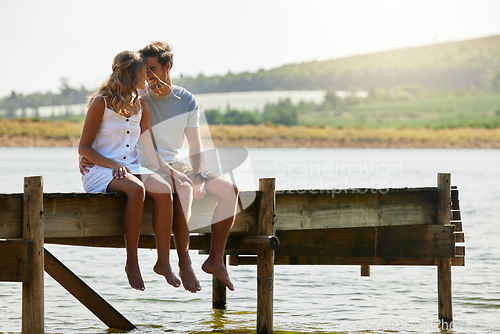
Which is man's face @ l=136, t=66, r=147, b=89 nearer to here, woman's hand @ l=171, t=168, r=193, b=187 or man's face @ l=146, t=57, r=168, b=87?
man's face @ l=146, t=57, r=168, b=87

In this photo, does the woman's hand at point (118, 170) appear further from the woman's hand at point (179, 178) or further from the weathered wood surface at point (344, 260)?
the weathered wood surface at point (344, 260)

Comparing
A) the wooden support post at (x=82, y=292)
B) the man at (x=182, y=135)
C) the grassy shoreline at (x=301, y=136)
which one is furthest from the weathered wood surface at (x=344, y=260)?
the grassy shoreline at (x=301, y=136)

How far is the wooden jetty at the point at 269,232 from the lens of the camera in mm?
5402

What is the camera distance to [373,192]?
23.2 ft

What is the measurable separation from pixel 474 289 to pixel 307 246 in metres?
4.29

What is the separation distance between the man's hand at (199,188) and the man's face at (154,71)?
0.77 metres

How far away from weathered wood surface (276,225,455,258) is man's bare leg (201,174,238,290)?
1571mm

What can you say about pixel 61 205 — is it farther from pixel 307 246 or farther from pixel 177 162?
pixel 307 246

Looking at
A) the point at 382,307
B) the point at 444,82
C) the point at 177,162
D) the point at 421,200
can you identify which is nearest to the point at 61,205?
the point at 177,162

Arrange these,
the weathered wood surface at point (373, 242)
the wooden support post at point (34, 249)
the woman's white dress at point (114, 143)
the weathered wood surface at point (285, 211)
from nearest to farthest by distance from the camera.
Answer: the wooden support post at point (34, 249)
the weathered wood surface at point (285, 211)
the woman's white dress at point (114, 143)
the weathered wood surface at point (373, 242)

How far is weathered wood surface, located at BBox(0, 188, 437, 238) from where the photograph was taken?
551cm

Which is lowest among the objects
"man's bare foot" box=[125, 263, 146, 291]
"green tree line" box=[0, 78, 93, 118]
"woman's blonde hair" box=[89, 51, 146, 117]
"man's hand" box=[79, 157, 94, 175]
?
"man's bare foot" box=[125, 263, 146, 291]

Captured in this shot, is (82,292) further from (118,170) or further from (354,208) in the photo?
(354,208)

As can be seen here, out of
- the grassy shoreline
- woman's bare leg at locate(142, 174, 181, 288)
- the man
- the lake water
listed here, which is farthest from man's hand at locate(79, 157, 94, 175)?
the grassy shoreline
